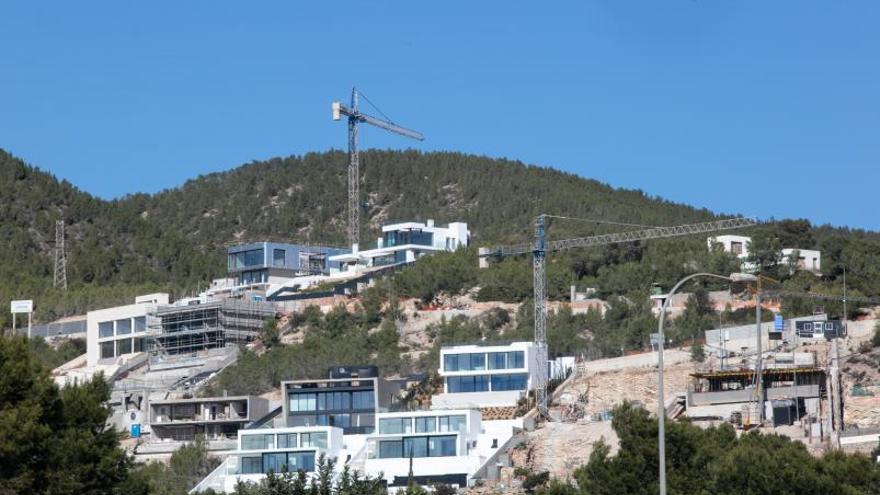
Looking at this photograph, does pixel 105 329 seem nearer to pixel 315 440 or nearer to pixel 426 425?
pixel 315 440

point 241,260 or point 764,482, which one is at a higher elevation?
point 241,260

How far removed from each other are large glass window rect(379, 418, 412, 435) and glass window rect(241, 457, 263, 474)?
26.7 ft

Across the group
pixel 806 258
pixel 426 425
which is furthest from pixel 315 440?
pixel 806 258

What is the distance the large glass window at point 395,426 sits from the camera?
410 ft

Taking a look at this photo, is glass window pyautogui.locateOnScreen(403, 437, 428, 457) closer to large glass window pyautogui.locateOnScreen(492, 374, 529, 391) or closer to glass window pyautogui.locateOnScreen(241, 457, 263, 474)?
glass window pyautogui.locateOnScreen(241, 457, 263, 474)

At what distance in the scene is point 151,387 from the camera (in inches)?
6038

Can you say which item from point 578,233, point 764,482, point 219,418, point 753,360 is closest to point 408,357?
point 219,418

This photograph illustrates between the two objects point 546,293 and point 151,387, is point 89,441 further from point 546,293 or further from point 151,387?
point 546,293

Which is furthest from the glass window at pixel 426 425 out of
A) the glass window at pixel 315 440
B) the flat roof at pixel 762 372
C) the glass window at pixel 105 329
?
the glass window at pixel 105 329

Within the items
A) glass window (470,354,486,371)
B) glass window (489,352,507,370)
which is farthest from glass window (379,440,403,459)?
glass window (489,352,507,370)

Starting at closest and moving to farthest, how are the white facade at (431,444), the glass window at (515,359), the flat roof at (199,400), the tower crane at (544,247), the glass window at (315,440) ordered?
the white facade at (431,444) → the glass window at (315,440) → the glass window at (515,359) → the tower crane at (544,247) → the flat roof at (199,400)

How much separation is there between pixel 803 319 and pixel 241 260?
238 feet

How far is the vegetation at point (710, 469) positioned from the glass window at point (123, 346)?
90747 mm

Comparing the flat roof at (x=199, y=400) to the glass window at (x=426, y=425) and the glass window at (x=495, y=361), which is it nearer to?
the glass window at (x=495, y=361)
